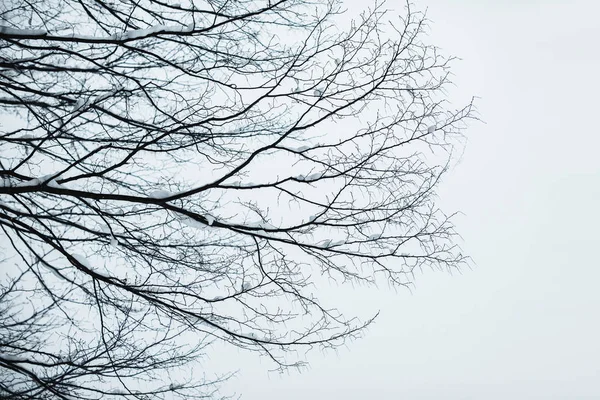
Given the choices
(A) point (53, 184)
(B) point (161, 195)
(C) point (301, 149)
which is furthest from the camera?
(C) point (301, 149)

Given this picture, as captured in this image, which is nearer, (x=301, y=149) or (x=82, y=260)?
(x=82, y=260)

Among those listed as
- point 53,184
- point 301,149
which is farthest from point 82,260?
point 301,149

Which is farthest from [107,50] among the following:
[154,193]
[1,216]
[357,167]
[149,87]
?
[357,167]

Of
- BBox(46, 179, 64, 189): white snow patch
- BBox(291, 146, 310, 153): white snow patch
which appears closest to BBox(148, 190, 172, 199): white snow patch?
BBox(46, 179, 64, 189): white snow patch

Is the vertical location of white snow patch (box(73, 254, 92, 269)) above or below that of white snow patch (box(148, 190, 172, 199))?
below

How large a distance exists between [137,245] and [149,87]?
45.4 inches

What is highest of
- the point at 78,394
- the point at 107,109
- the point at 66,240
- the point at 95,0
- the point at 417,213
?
the point at 95,0

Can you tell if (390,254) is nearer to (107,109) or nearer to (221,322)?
(221,322)

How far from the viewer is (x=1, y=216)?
3.73m

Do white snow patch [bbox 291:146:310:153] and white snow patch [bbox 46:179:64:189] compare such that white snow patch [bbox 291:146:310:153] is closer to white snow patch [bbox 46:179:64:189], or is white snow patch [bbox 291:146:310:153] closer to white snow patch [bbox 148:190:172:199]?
white snow patch [bbox 148:190:172:199]

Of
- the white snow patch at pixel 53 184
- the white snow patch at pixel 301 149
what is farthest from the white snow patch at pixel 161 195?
the white snow patch at pixel 301 149

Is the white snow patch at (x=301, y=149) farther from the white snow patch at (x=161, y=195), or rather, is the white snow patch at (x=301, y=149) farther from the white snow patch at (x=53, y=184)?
the white snow patch at (x=53, y=184)

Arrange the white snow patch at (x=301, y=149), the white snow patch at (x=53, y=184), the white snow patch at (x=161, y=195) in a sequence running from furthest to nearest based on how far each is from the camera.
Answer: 1. the white snow patch at (x=301, y=149)
2. the white snow patch at (x=161, y=195)
3. the white snow patch at (x=53, y=184)

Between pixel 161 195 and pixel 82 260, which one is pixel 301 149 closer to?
pixel 161 195
